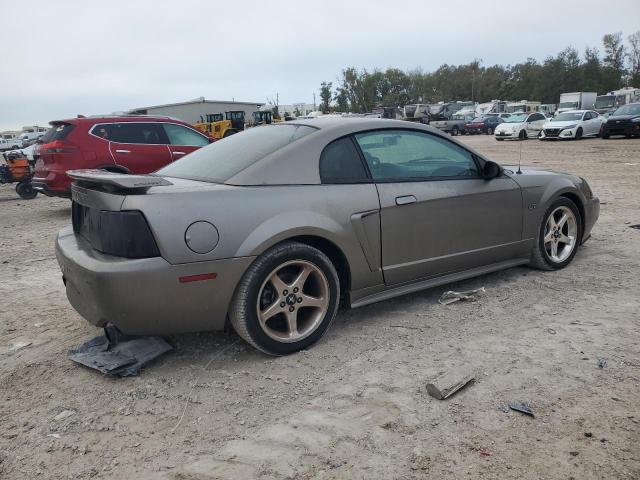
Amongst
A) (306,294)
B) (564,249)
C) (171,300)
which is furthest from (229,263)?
(564,249)

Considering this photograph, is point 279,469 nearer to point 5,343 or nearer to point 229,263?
point 229,263

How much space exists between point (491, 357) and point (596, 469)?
0.98 meters

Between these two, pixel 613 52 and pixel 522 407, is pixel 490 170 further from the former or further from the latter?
pixel 613 52

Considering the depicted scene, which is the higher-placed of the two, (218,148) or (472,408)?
(218,148)

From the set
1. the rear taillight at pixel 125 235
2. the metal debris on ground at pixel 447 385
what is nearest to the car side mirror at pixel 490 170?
the metal debris on ground at pixel 447 385

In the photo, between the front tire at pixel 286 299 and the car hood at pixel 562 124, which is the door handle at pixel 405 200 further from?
the car hood at pixel 562 124

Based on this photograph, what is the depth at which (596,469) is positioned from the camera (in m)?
2.06

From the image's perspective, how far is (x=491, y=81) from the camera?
284ft

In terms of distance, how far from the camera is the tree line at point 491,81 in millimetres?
72438

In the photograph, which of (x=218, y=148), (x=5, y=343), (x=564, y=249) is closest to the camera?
(x=5, y=343)

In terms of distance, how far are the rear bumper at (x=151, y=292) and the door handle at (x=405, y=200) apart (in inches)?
46.1

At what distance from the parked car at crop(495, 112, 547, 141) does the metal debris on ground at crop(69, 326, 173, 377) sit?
26607 mm

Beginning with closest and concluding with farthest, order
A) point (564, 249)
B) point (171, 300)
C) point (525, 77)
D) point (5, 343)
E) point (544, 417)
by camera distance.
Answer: point (544, 417)
point (171, 300)
point (5, 343)
point (564, 249)
point (525, 77)

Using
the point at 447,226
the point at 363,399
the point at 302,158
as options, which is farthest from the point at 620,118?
the point at 363,399
